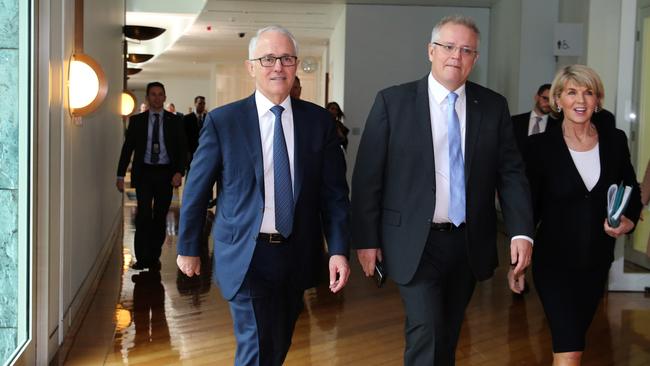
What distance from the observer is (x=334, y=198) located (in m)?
3.14

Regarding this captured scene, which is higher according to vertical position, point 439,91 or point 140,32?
point 140,32

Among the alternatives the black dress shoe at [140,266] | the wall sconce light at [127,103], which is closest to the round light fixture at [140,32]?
the wall sconce light at [127,103]

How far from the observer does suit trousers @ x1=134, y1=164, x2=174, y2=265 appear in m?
7.87

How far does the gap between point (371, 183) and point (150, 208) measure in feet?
16.8

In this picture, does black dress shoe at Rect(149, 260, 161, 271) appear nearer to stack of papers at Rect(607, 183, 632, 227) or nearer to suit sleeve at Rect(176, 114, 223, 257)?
suit sleeve at Rect(176, 114, 223, 257)

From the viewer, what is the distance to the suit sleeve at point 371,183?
3186mm

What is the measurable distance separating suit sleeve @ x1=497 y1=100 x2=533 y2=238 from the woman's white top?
0.54 meters

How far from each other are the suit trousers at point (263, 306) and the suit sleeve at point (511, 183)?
2.92 feet

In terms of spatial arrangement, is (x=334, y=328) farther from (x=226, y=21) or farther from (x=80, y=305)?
(x=226, y=21)

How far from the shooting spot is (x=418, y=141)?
316 centimetres

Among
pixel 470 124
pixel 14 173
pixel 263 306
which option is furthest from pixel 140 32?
pixel 263 306

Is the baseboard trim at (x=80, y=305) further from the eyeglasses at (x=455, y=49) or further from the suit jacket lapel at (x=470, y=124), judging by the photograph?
the eyeglasses at (x=455, y=49)

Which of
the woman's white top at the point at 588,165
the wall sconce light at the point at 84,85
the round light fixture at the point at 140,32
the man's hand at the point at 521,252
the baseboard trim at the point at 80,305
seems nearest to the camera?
the man's hand at the point at 521,252

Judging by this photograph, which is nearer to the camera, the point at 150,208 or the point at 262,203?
the point at 262,203
